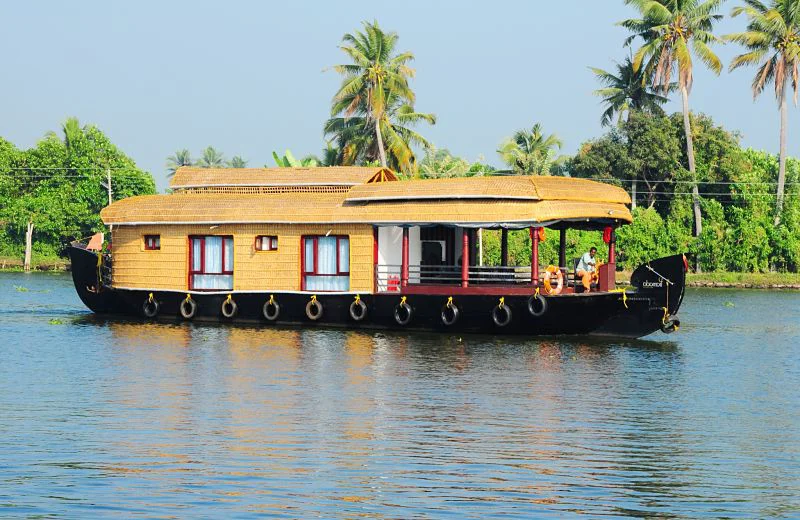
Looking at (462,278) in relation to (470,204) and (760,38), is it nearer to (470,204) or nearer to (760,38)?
(470,204)

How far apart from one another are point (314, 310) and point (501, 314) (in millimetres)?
4421

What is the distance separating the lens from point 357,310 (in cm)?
2555

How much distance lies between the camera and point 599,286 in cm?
2456

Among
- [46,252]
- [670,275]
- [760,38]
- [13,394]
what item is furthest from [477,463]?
[46,252]

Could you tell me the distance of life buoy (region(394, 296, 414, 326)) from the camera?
81.9 ft

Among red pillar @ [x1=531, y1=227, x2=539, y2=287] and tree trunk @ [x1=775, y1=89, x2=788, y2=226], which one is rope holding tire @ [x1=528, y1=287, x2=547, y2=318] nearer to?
red pillar @ [x1=531, y1=227, x2=539, y2=287]

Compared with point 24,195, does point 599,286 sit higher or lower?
lower

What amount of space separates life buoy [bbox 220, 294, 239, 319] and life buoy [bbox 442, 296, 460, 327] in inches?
201

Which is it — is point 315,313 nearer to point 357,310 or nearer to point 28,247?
point 357,310

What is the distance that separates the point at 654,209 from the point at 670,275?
32.8 metres

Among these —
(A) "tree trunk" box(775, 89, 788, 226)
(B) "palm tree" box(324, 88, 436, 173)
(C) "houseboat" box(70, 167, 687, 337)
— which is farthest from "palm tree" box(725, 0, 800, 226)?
(C) "houseboat" box(70, 167, 687, 337)

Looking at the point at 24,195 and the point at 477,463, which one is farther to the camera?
the point at 24,195

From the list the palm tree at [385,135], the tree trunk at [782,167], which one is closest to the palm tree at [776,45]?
the tree trunk at [782,167]

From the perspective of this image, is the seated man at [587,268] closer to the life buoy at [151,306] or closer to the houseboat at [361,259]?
the houseboat at [361,259]
